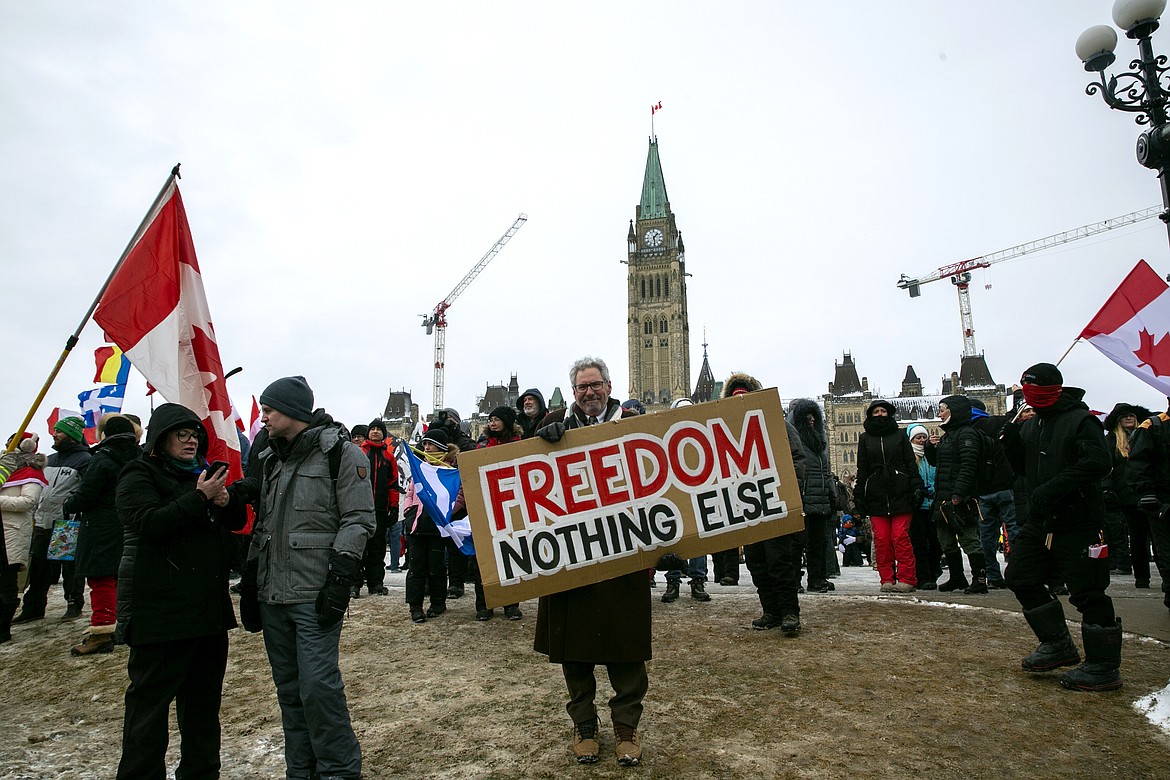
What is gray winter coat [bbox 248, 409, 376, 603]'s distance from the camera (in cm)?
363

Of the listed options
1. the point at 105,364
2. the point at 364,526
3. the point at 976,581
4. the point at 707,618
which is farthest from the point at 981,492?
the point at 105,364

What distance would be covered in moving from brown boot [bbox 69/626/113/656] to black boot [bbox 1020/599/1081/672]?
27.1 ft

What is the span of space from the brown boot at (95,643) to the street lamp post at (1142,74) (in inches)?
391

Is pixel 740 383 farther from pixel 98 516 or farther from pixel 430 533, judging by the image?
pixel 98 516

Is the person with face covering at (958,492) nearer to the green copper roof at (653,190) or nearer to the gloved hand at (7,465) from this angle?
the gloved hand at (7,465)

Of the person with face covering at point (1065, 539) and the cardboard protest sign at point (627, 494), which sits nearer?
the cardboard protest sign at point (627, 494)

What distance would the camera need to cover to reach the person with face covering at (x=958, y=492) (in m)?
7.53

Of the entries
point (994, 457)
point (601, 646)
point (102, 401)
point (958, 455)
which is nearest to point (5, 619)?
point (102, 401)

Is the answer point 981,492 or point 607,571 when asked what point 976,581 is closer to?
point 981,492

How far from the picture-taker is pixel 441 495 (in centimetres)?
748

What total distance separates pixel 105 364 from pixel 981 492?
13.3 m

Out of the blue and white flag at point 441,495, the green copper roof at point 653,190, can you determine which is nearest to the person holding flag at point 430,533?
the blue and white flag at point 441,495

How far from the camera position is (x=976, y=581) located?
812cm

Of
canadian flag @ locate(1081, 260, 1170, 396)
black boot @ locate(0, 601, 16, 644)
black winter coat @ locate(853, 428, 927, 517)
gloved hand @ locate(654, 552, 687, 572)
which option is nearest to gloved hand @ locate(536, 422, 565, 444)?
gloved hand @ locate(654, 552, 687, 572)
